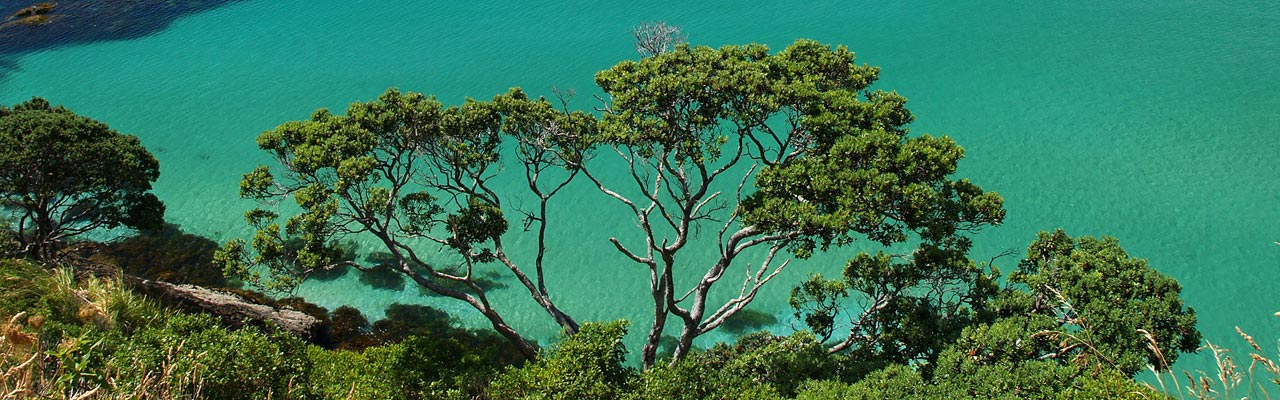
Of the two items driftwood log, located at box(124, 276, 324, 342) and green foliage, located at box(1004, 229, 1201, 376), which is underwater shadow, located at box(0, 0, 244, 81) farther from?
green foliage, located at box(1004, 229, 1201, 376)

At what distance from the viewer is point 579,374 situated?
9883 mm

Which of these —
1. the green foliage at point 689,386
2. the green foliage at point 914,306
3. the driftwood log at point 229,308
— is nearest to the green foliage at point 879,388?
the green foliage at point 689,386

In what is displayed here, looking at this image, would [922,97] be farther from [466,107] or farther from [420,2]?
[420,2]

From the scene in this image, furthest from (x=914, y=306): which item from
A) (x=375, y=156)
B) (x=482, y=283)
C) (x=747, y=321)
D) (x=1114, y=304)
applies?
(x=482, y=283)

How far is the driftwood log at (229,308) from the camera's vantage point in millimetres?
14594

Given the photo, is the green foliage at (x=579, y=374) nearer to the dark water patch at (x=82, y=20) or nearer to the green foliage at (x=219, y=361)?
the green foliage at (x=219, y=361)

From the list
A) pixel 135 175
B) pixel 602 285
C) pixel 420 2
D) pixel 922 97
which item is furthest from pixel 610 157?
pixel 420 2

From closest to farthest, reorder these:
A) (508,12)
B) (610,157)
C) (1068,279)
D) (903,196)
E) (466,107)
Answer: (903,196) → (1068,279) → (466,107) → (610,157) → (508,12)

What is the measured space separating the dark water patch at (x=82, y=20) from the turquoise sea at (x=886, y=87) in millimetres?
305

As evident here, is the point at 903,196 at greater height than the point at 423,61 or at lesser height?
lesser

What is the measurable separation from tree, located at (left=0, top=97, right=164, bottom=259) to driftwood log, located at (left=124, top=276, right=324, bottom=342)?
1493 mm

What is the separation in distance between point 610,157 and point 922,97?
9071 millimetres

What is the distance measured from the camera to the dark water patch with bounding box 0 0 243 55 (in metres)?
30.7

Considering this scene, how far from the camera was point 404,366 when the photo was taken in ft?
38.2
